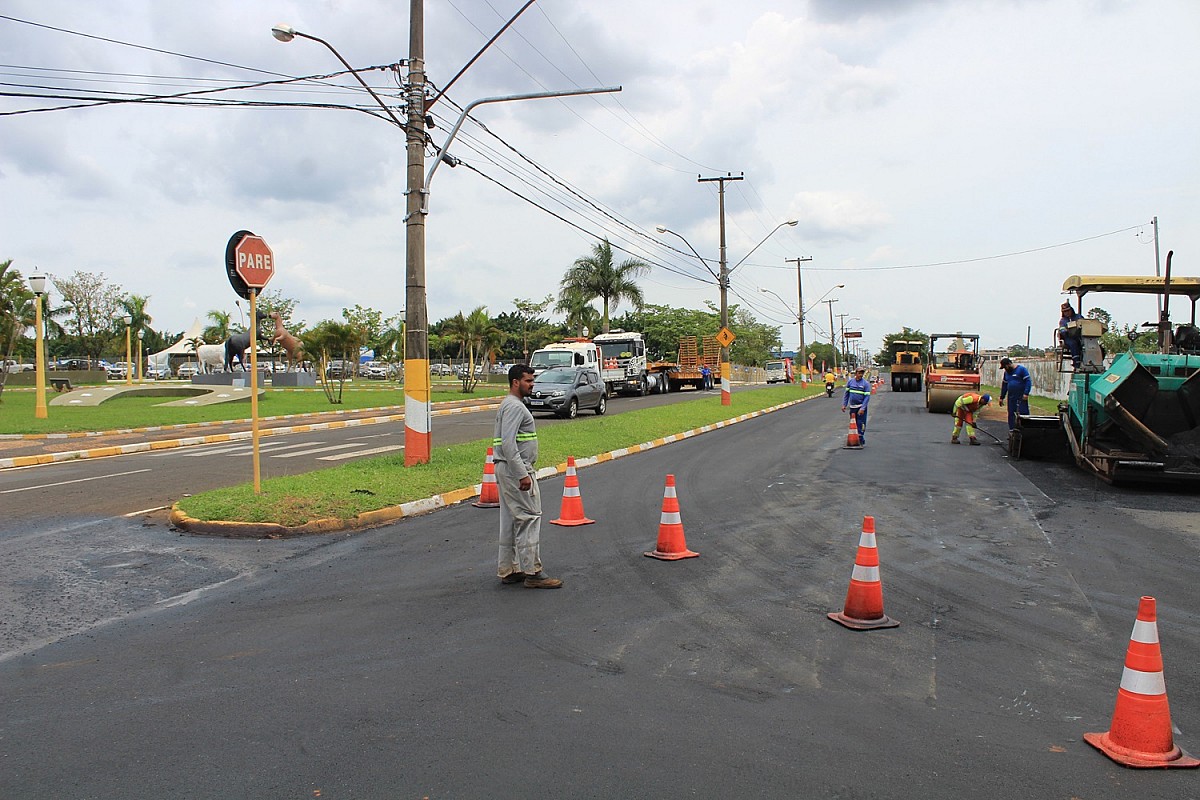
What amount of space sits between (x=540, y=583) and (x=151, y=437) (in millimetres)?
18065

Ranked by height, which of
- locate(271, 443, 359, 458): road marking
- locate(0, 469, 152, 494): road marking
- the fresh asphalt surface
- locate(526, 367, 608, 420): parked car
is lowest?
the fresh asphalt surface

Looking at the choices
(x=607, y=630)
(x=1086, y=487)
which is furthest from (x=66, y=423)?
(x=1086, y=487)

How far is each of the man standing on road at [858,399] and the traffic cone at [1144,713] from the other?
14686mm

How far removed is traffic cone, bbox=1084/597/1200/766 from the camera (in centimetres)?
389

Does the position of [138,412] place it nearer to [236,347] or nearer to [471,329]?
[471,329]

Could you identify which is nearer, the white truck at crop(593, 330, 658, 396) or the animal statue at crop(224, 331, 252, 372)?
the white truck at crop(593, 330, 658, 396)

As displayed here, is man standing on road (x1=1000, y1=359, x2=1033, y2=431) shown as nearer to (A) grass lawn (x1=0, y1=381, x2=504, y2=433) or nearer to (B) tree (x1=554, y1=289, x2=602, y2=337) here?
(A) grass lawn (x1=0, y1=381, x2=504, y2=433)

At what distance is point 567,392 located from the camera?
2692cm

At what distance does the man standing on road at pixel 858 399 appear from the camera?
1852 cm

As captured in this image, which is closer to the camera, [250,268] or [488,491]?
[250,268]

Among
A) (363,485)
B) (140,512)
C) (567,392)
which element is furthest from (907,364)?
(140,512)

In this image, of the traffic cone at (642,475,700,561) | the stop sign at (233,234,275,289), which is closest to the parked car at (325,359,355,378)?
the stop sign at (233,234,275,289)

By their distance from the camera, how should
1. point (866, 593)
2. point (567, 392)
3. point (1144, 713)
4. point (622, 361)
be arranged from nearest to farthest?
point (1144, 713)
point (866, 593)
point (567, 392)
point (622, 361)

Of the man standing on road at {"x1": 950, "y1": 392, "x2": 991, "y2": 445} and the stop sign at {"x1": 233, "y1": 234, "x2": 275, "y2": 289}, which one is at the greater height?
the stop sign at {"x1": 233, "y1": 234, "x2": 275, "y2": 289}
